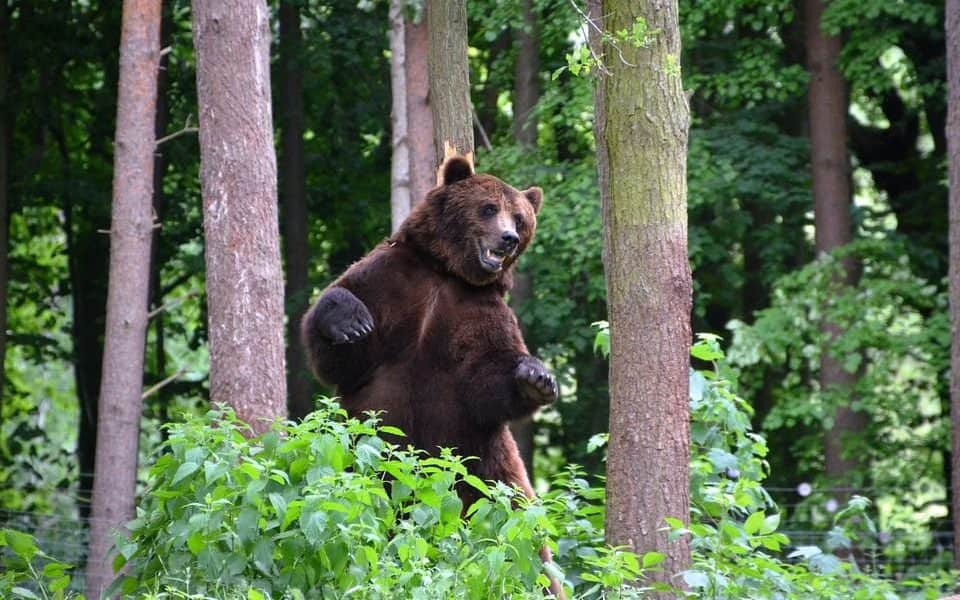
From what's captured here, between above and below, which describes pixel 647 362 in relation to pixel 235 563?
above

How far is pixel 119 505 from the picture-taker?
41.5ft

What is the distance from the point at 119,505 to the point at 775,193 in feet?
25.3

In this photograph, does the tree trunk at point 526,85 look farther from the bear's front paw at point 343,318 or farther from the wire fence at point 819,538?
the bear's front paw at point 343,318

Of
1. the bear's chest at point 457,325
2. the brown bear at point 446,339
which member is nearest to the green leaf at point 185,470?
the brown bear at point 446,339

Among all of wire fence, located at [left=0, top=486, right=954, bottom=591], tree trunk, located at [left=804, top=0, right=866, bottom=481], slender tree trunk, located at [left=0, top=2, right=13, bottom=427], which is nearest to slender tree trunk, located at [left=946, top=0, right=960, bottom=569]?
wire fence, located at [left=0, top=486, right=954, bottom=591]

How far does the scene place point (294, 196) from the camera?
59.3 ft

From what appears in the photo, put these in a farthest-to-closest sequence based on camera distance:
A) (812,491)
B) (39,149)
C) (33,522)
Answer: (39,149) < (33,522) < (812,491)

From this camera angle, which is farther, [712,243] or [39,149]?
[39,149]

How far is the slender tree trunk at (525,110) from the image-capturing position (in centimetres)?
1585

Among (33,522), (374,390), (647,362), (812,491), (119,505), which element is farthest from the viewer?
(33,522)

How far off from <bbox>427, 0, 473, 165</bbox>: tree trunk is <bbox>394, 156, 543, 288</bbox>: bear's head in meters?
0.90

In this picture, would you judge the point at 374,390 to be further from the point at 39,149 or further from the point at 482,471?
the point at 39,149

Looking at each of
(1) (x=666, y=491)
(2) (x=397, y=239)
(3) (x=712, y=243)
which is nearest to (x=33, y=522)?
(3) (x=712, y=243)

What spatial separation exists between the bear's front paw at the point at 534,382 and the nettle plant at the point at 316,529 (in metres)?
→ 1.40
